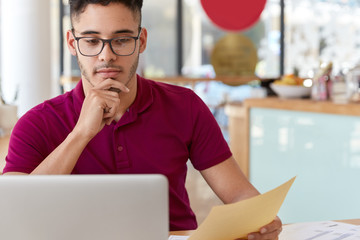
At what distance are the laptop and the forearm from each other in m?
0.46

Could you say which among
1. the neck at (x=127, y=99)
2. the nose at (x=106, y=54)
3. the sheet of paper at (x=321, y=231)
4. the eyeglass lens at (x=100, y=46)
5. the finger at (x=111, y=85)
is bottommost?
the sheet of paper at (x=321, y=231)

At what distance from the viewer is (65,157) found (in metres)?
1.25

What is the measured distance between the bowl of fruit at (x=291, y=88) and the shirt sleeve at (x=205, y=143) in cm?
205

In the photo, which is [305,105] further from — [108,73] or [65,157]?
[65,157]

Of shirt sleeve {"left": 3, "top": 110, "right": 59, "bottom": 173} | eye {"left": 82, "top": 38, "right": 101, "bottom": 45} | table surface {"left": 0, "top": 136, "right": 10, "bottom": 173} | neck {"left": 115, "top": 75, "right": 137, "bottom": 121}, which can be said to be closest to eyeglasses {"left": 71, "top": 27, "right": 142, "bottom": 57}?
eye {"left": 82, "top": 38, "right": 101, "bottom": 45}

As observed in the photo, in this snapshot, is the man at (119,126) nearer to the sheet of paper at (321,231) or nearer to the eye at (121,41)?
the eye at (121,41)

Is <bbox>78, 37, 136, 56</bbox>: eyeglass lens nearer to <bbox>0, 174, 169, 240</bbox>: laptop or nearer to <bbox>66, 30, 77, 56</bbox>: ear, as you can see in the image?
<bbox>66, 30, 77, 56</bbox>: ear

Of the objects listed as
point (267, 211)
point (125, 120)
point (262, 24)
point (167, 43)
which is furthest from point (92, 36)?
point (262, 24)

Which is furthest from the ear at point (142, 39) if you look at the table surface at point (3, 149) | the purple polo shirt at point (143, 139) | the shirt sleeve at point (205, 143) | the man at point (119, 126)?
the table surface at point (3, 149)

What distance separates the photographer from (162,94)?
154cm

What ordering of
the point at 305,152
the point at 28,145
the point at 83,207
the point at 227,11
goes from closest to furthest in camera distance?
1. the point at 83,207
2. the point at 28,145
3. the point at 305,152
4. the point at 227,11

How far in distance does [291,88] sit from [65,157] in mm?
2443

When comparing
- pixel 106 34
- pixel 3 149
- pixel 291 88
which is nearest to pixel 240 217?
pixel 106 34

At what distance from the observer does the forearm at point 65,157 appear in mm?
1245
